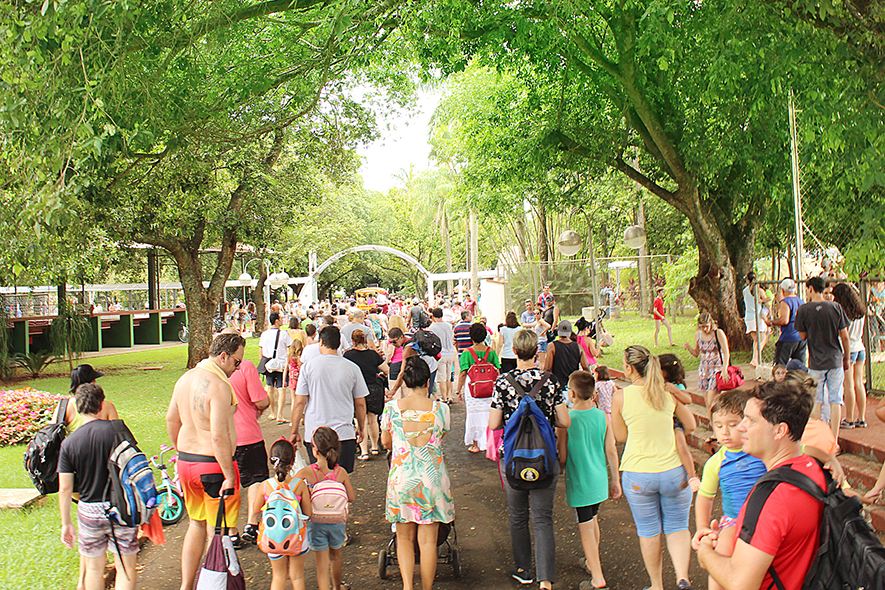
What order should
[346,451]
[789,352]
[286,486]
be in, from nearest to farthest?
[286,486] → [346,451] → [789,352]

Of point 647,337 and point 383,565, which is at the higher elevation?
point 647,337

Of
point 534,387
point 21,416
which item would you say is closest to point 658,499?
point 534,387

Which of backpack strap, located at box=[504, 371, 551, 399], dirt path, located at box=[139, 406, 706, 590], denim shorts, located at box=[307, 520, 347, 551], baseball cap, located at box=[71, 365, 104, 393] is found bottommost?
dirt path, located at box=[139, 406, 706, 590]

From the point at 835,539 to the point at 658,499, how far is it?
2575 mm

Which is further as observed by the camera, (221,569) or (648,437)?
(648,437)

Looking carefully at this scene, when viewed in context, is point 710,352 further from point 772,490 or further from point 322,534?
point 772,490

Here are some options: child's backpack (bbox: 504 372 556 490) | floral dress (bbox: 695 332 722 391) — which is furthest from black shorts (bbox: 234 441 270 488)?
floral dress (bbox: 695 332 722 391)

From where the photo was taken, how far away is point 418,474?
495cm

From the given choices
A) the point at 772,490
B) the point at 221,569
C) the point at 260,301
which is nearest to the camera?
the point at 772,490

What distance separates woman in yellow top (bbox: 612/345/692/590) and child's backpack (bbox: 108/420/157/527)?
10.3 feet

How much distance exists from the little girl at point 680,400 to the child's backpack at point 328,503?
2277 mm

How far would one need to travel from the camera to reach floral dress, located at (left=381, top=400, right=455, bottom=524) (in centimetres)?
493

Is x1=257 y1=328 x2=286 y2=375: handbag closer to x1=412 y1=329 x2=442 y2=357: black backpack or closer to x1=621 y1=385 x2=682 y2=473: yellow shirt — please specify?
x1=412 y1=329 x2=442 y2=357: black backpack

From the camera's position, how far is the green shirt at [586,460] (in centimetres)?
506
